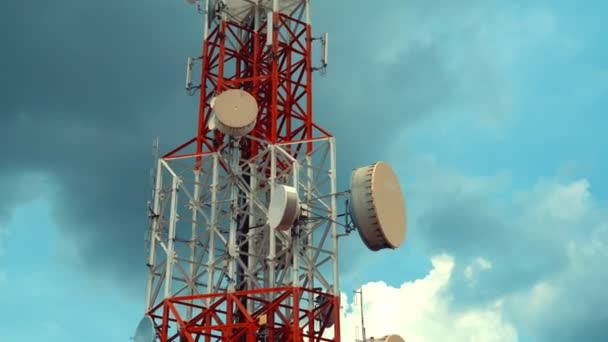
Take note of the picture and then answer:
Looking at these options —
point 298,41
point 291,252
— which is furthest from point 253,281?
point 298,41

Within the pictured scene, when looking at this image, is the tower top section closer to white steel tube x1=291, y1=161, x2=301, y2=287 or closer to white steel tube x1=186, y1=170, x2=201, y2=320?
white steel tube x1=186, y1=170, x2=201, y2=320

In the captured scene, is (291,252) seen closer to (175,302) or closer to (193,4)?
(175,302)

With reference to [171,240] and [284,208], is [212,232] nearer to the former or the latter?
[171,240]

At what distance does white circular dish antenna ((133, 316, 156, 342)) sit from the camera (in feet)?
174

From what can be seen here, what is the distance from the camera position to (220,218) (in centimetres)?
5597

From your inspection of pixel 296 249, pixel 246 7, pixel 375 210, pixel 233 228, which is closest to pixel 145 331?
pixel 233 228

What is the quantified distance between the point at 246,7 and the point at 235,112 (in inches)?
430

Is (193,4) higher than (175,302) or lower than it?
higher

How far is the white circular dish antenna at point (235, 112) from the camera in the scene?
181 feet

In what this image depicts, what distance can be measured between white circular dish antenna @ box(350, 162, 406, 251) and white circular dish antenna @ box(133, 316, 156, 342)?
12.6 meters

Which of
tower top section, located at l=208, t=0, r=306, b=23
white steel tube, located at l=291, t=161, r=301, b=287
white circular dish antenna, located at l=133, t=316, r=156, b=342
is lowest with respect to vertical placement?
white circular dish antenna, located at l=133, t=316, r=156, b=342

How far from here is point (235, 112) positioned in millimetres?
55406

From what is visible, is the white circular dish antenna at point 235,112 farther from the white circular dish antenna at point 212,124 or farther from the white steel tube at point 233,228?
the white steel tube at point 233,228

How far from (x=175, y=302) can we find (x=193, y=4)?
20.7 metres
